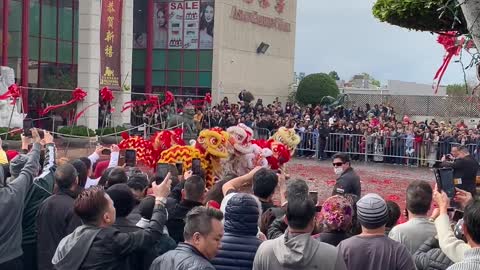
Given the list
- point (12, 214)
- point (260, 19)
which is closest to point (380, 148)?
point (260, 19)

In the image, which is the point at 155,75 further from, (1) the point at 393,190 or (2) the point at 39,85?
(1) the point at 393,190

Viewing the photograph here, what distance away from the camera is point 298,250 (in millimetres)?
4133

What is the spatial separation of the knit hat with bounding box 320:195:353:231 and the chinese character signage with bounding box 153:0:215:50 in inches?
1209

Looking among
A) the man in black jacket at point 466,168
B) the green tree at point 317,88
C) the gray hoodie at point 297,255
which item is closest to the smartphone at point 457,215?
the gray hoodie at point 297,255

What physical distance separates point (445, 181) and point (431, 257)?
0.57m

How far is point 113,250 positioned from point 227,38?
3112cm

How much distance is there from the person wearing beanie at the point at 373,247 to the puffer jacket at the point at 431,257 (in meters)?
0.25

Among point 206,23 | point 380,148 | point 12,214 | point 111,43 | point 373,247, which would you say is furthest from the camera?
point 206,23

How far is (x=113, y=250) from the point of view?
14.7 ft

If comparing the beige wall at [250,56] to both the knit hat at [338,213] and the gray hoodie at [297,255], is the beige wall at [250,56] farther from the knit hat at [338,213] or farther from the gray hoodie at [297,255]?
the gray hoodie at [297,255]

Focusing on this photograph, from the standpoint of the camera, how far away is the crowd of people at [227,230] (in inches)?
162

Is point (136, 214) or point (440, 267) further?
point (136, 214)

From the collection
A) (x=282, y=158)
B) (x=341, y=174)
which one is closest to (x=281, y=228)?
(x=341, y=174)

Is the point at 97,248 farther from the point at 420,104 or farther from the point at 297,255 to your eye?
the point at 420,104
